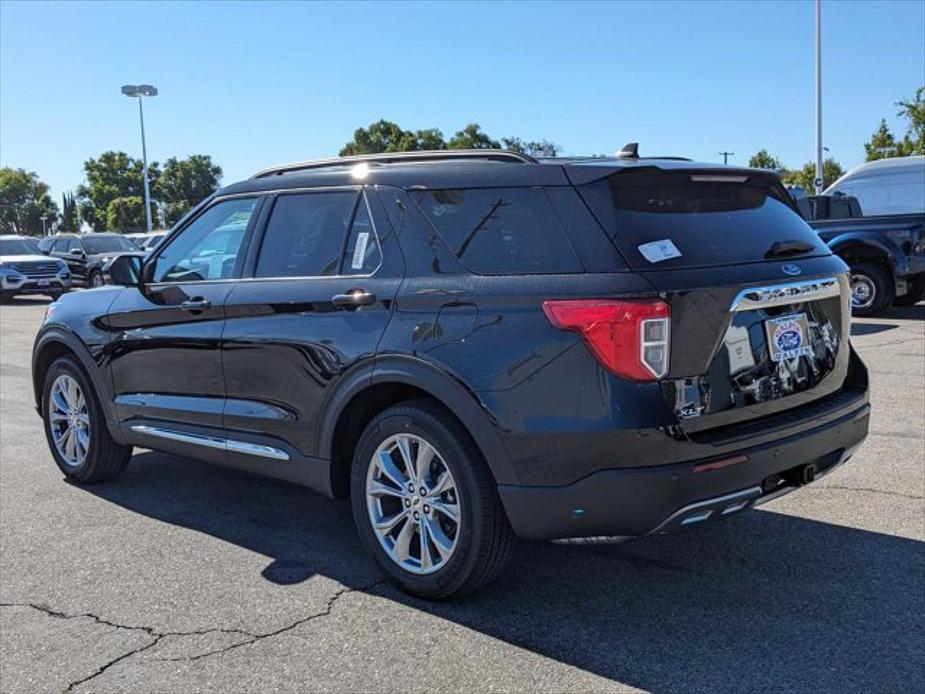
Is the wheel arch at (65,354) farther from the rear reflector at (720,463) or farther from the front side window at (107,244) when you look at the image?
the front side window at (107,244)

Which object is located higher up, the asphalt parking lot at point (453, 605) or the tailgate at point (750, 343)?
the tailgate at point (750, 343)

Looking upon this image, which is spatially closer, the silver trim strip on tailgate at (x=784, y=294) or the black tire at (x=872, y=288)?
the silver trim strip on tailgate at (x=784, y=294)

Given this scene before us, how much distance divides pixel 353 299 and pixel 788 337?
71.6 inches

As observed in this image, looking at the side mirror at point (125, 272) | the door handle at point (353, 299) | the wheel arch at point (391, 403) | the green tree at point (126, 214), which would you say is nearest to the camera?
the wheel arch at point (391, 403)

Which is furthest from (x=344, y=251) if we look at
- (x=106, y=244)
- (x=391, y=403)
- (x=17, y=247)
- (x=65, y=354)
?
(x=106, y=244)

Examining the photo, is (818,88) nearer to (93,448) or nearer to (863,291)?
(863,291)

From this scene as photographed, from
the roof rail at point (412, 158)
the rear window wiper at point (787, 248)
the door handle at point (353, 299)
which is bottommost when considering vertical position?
the door handle at point (353, 299)

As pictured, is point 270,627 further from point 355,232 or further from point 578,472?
point 355,232

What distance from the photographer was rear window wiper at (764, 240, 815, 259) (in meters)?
3.59

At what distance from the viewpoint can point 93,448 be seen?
5.51 m

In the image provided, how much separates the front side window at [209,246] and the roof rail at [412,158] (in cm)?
Result: 25

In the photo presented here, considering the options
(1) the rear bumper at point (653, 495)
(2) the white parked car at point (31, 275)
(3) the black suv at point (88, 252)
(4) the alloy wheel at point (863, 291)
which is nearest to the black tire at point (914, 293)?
(4) the alloy wheel at point (863, 291)

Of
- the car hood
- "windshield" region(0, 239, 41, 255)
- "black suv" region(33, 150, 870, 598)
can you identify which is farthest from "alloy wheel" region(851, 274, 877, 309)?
"windshield" region(0, 239, 41, 255)

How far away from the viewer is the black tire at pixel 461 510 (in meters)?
3.41
